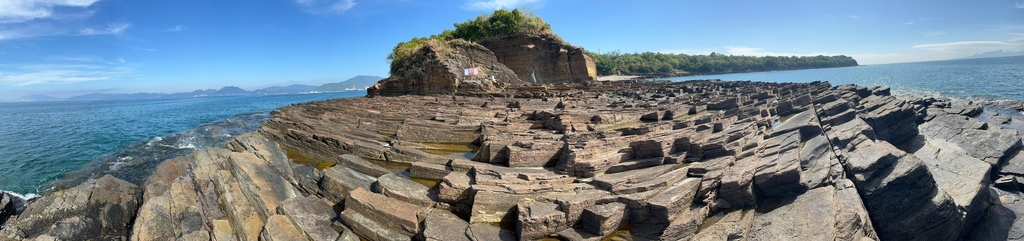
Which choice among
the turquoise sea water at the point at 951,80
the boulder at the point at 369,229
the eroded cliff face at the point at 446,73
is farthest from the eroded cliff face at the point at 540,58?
the boulder at the point at 369,229

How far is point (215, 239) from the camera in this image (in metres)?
7.55

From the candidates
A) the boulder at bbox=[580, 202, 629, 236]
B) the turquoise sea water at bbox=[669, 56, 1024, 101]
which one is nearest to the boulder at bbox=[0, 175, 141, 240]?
the boulder at bbox=[580, 202, 629, 236]

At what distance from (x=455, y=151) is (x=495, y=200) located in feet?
21.9

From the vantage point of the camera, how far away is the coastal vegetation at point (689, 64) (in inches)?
4579

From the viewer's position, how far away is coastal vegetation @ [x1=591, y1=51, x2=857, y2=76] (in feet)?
382

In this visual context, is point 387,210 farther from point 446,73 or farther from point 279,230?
point 446,73

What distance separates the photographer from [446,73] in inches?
1528

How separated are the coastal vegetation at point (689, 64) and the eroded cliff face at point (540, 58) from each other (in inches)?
1733

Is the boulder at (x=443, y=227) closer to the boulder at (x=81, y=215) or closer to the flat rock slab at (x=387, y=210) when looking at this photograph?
the flat rock slab at (x=387, y=210)

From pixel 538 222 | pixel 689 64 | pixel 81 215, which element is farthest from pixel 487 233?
pixel 689 64

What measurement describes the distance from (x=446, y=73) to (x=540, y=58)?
773 inches

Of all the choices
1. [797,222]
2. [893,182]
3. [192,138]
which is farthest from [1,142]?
[893,182]

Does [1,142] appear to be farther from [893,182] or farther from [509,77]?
[893,182]

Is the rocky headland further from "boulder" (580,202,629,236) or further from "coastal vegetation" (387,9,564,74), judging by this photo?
"coastal vegetation" (387,9,564,74)
